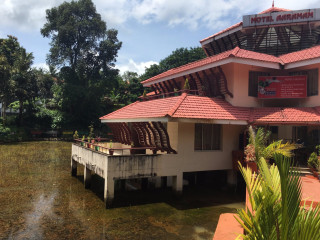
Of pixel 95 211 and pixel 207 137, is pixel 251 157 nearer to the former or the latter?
pixel 207 137

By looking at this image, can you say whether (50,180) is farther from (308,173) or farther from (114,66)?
(114,66)

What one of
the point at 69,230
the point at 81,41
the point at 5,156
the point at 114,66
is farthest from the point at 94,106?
the point at 69,230

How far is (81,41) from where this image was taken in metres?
51.4

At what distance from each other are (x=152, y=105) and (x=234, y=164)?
667 cm

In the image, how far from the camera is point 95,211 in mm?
13109

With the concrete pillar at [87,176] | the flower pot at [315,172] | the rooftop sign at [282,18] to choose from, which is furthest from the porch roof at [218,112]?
the rooftop sign at [282,18]

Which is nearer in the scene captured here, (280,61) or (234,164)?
(234,164)

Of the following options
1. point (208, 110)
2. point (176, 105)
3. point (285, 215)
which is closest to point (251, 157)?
point (208, 110)

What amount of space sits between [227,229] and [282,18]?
1746 cm

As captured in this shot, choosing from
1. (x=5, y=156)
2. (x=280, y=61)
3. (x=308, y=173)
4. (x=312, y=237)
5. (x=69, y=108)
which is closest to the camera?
(x=312, y=237)

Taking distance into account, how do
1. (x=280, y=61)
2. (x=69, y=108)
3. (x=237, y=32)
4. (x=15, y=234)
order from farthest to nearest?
1. (x=69, y=108)
2. (x=237, y=32)
3. (x=280, y=61)
4. (x=15, y=234)

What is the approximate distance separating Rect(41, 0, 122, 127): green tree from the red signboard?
1408 inches

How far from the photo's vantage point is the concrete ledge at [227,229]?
25.8 feet

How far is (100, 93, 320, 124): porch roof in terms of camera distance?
578 inches
